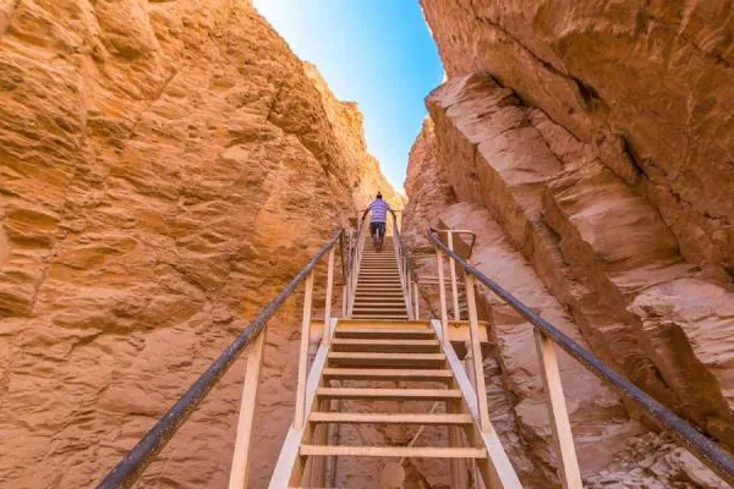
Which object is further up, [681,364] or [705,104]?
[705,104]

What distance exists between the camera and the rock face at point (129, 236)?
169 inches

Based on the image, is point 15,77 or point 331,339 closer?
point 331,339

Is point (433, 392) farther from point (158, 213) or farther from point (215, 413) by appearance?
point (158, 213)

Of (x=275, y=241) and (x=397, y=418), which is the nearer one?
(x=397, y=418)

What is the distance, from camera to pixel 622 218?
5.82m

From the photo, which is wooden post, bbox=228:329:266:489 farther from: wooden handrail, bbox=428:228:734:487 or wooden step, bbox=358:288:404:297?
wooden step, bbox=358:288:404:297

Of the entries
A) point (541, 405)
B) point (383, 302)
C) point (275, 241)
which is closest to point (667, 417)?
point (541, 405)

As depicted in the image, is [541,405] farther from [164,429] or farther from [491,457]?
[164,429]

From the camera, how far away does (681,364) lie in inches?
164

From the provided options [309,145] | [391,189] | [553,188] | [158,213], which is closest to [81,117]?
[158,213]

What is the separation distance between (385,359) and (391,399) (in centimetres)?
64

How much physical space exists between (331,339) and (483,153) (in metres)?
6.76

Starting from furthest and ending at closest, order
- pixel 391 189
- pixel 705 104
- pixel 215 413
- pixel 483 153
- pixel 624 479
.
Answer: pixel 391 189, pixel 483 153, pixel 215 413, pixel 705 104, pixel 624 479

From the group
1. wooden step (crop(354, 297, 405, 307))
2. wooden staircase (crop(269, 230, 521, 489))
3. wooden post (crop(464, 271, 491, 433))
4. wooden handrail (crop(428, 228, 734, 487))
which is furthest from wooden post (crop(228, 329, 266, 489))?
wooden step (crop(354, 297, 405, 307))
